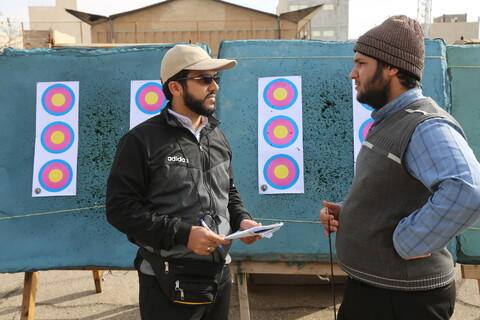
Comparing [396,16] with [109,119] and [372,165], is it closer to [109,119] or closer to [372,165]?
[372,165]

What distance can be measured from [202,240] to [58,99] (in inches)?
73.5

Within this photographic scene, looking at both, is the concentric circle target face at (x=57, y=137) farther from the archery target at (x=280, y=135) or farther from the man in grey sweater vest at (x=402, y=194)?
the man in grey sweater vest at (x=402, y=194)

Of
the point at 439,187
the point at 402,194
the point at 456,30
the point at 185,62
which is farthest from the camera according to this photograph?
the point at 456,30

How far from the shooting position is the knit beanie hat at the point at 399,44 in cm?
153

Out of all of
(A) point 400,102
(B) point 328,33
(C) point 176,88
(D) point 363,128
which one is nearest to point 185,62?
(C) point 176,88

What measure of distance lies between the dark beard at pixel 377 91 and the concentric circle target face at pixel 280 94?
1289mm

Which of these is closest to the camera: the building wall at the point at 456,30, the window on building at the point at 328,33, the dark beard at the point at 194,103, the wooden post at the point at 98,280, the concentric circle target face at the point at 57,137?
the dark beard at the point at 194,103

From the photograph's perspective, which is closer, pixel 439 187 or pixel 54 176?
pixel 439 187

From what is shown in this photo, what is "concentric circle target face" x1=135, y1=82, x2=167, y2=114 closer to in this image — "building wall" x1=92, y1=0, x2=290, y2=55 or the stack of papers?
the stack of papers

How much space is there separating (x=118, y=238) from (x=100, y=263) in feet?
0.60

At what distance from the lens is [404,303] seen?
1504 millimetres

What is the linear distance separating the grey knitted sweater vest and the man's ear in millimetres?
737

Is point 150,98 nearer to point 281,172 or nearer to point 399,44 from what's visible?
point 281,172

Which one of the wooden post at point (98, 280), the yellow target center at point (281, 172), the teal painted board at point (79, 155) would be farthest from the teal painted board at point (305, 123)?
the wooden post at point (98, 280)
